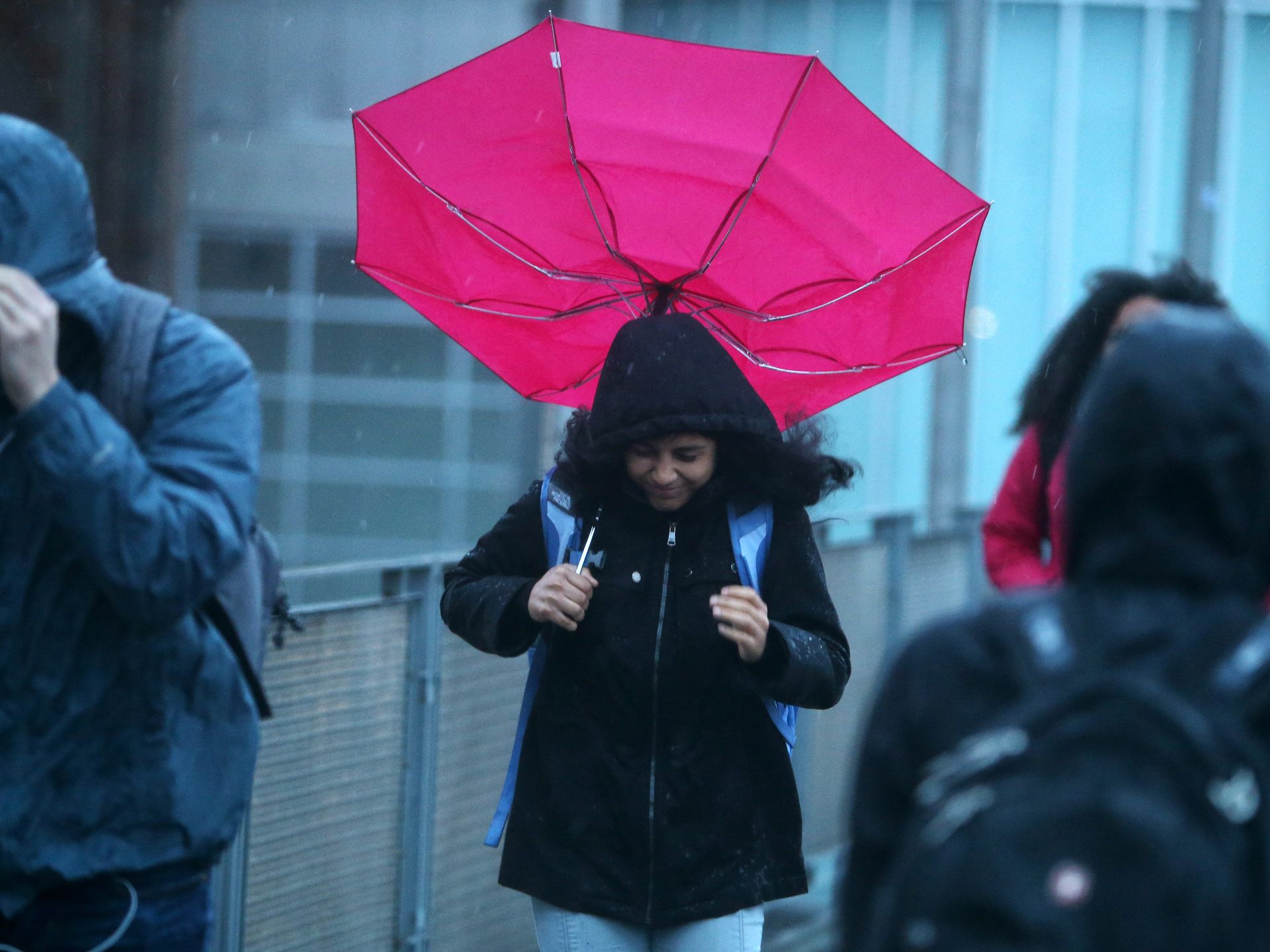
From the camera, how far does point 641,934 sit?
10.2ft

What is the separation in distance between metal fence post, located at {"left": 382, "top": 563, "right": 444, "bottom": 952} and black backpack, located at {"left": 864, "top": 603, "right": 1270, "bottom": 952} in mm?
2918

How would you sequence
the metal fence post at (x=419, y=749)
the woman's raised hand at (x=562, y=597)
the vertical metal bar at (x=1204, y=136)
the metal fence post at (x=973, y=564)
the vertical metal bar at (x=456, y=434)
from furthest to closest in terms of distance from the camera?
1. the vertical metal bar at (x=456, y=434)
2. the vertical metal bar at (x=1204, y=136)
3. the metal fence post at (x=973, y=564)
4. the metal fence post at (x=419, y=749)
5. the woman's raised hand at (x=562, y=597)

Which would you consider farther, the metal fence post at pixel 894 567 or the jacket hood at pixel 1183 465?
the metal fence post at pixel 894 567

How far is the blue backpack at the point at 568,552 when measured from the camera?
10.3 feet

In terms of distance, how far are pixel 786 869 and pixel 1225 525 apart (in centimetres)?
174

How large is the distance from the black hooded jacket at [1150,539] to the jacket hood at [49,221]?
48.9 inches

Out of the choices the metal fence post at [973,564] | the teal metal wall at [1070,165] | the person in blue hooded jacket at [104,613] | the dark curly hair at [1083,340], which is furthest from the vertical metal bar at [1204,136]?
the person in blue hooded jacket at [104,613]

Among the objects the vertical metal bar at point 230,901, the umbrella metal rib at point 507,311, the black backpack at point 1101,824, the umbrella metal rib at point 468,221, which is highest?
the umbrella metal rib at point 468,221

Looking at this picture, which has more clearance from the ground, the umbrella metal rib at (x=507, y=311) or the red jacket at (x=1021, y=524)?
the umbrella metal rib at (x=507, y=311)

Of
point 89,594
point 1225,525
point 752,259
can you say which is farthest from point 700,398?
point 1225,525

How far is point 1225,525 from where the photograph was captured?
1.59 meters

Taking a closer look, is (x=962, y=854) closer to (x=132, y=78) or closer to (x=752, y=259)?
(x=752, y=259)

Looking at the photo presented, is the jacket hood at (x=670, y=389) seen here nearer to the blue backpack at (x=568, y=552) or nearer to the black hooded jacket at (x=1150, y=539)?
the blue backpack at (x=568, y=552)

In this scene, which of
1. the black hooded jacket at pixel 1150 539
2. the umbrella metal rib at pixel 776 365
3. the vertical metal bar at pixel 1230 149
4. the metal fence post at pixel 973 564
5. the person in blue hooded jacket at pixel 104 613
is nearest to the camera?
the black hooded jacket at pixel 1150 539
